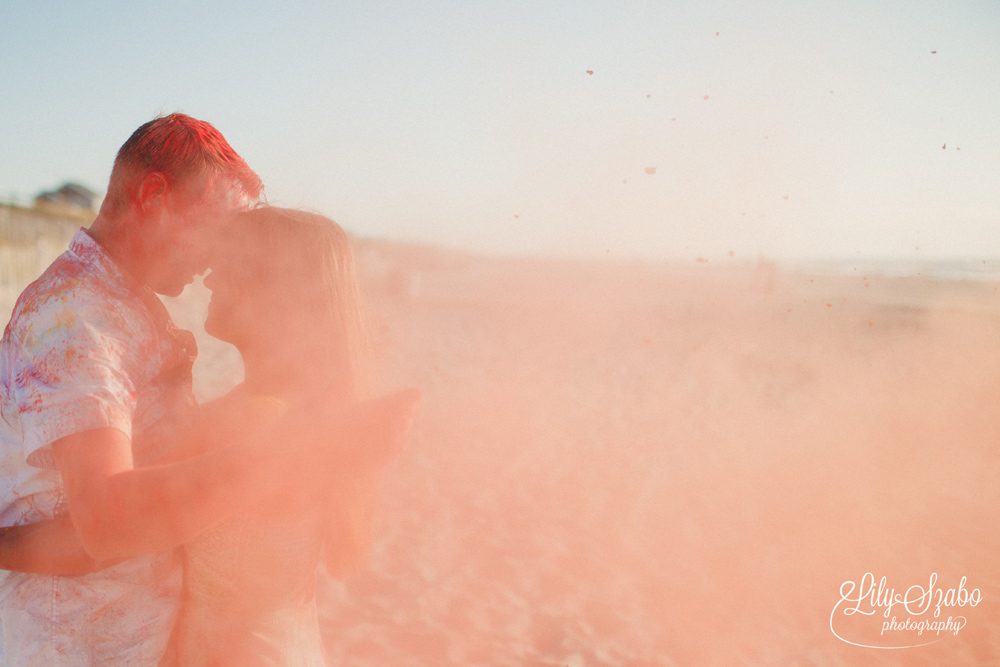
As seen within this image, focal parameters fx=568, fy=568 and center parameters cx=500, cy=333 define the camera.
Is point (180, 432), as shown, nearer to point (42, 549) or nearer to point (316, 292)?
point (42, 549)

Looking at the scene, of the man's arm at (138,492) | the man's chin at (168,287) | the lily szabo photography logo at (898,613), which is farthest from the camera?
the lily szabo photography logo at (898,613)

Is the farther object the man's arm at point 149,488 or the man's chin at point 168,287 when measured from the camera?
the man's chin at point 168,287

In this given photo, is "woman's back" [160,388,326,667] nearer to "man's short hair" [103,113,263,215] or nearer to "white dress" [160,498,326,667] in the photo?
"white dress" [160,498,326,667]

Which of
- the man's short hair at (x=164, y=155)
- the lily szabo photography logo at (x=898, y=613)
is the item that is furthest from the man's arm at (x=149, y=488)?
the lily szabo photography logo at (x=898, y=613)

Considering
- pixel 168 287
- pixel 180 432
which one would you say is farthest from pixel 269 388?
pixel 168 287

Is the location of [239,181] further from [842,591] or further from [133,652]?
[842,591]

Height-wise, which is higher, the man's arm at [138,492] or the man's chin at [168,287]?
the man's chin at [168,287]

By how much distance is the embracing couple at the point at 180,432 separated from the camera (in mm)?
1081

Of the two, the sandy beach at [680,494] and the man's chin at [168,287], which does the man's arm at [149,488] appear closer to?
the man's chin at [168,287]

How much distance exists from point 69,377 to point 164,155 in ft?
2.05

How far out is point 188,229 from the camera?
1.52 meters

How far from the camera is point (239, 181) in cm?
160

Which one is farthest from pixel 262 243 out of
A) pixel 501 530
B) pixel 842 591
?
pixel 842 591

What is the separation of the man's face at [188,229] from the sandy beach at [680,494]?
0.43 metres
